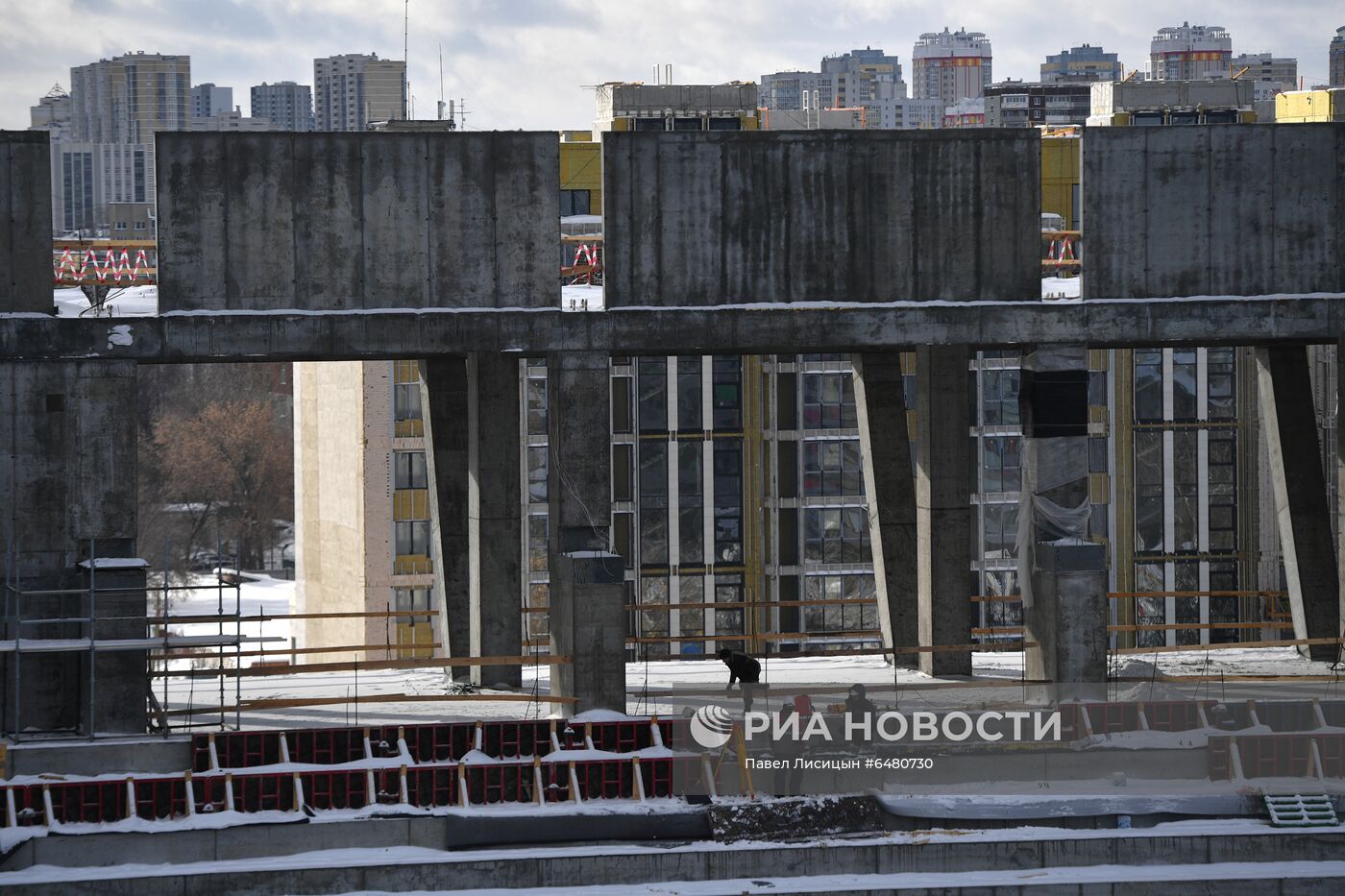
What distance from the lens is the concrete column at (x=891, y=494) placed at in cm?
3475

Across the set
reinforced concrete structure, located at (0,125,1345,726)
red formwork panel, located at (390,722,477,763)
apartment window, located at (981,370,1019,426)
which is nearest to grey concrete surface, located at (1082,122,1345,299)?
reinforced concrete structure, located at (0,125,1345,726)

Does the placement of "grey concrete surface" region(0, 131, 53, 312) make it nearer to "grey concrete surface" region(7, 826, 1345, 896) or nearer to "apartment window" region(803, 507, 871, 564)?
"grey concrete surface" region(7, 826, 1345, 896)

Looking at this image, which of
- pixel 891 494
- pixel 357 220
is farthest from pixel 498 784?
pixel 891 494

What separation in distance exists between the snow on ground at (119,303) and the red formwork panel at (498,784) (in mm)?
8387

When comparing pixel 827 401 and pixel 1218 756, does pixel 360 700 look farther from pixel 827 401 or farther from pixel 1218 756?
pixel 827 401

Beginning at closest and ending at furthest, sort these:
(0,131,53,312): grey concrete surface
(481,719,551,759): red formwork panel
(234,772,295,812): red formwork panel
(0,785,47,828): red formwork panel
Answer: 1. (0,785,47,828): red formwork panel
2. (234,772,295,812): red formwork panel
3. (481,719,551,759): red formwork panel
4. (0,131,53,312): grey concrete surface

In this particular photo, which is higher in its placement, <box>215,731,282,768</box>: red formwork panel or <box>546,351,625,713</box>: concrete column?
<box>546,351,625,713</box>: concrete column

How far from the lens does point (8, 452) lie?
87.8 feet

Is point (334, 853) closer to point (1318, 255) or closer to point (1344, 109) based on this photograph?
point (1318, 255)

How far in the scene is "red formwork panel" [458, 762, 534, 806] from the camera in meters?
25.8

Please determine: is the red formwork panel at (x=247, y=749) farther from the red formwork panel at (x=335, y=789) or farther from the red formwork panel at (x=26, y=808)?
the red formwork panel at (x=26, y=808)

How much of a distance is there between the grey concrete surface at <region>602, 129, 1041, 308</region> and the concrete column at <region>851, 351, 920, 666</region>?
6248 mm

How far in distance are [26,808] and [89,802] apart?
82 centimetres

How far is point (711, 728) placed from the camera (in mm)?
26703
